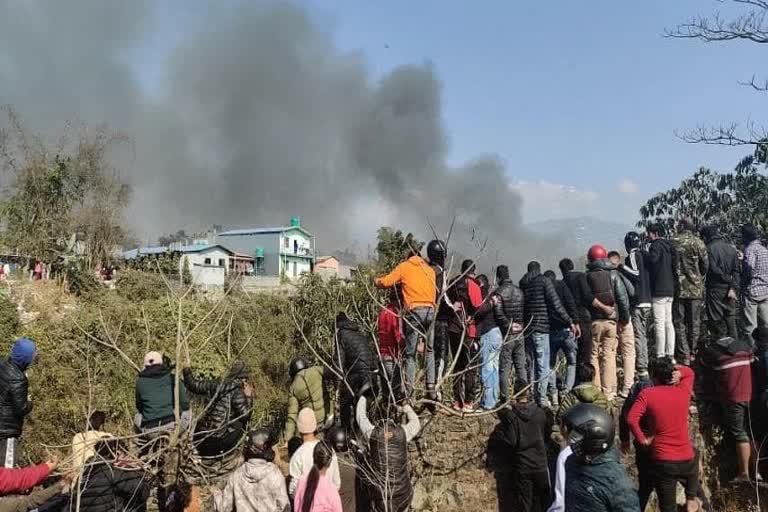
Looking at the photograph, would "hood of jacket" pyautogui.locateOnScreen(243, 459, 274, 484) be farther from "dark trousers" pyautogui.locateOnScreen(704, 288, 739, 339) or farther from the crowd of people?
"dark trousers" pyautogui.locateOnScreen(704, 288, 739, 339)

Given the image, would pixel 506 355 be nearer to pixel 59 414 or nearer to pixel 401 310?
pixel 401 310

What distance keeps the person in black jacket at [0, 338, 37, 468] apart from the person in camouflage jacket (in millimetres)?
7603

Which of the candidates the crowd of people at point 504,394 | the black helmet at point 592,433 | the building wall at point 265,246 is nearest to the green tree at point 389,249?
the crowd of people at point 504,394

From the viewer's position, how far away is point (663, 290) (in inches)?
271

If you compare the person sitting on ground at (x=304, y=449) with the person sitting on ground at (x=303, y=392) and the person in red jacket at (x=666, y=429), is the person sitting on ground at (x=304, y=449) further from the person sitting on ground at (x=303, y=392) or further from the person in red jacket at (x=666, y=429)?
the person in red jacket at (x=666, y=429)

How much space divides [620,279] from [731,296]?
1591 millimetres

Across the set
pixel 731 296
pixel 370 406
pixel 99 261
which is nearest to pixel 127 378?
pixel 370 406

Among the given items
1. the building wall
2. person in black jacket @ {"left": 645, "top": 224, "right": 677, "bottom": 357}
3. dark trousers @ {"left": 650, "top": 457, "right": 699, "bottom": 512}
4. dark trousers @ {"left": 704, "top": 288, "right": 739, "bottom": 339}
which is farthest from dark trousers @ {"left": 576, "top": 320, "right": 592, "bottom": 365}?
the building wall

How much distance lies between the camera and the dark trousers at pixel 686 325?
699cm

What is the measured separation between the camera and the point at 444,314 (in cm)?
649

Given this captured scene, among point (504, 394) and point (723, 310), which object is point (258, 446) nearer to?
point (504, 394)

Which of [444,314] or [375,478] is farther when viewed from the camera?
[444,314]

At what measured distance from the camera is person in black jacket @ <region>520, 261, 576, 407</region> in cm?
670

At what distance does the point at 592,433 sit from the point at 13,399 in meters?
5.33
